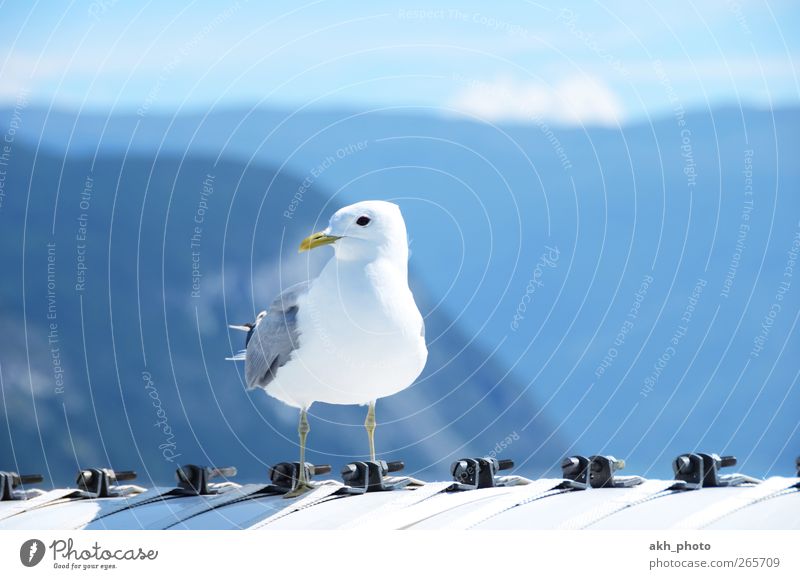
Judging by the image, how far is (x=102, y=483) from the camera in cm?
235

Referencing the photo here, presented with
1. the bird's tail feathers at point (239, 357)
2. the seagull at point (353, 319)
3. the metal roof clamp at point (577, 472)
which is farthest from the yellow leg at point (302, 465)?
the metal roof clamp at point (577, 472)

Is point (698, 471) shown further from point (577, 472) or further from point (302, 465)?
point (302, 465)

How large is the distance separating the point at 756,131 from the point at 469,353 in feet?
2.68

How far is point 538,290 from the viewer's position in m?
2.49

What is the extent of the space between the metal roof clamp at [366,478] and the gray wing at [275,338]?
0.27 meters

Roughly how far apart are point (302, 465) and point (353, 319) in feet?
1.07

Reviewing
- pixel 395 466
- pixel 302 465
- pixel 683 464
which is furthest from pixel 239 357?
pixel 683 464

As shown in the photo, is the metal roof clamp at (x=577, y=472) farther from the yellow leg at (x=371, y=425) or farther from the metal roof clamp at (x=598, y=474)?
the yellow leg at (x=371, y=425)

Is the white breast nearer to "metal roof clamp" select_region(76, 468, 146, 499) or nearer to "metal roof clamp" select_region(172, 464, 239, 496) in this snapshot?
"metal roof clamp" select_region(172, 464, 239, 496)

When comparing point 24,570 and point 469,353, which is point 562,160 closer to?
point 469,353

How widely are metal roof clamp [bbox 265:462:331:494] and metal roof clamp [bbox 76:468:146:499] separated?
0.33 metres

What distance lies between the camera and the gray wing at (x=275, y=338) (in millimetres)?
2227

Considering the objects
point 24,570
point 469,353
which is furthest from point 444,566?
point 24,570

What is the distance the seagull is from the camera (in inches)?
86.3
